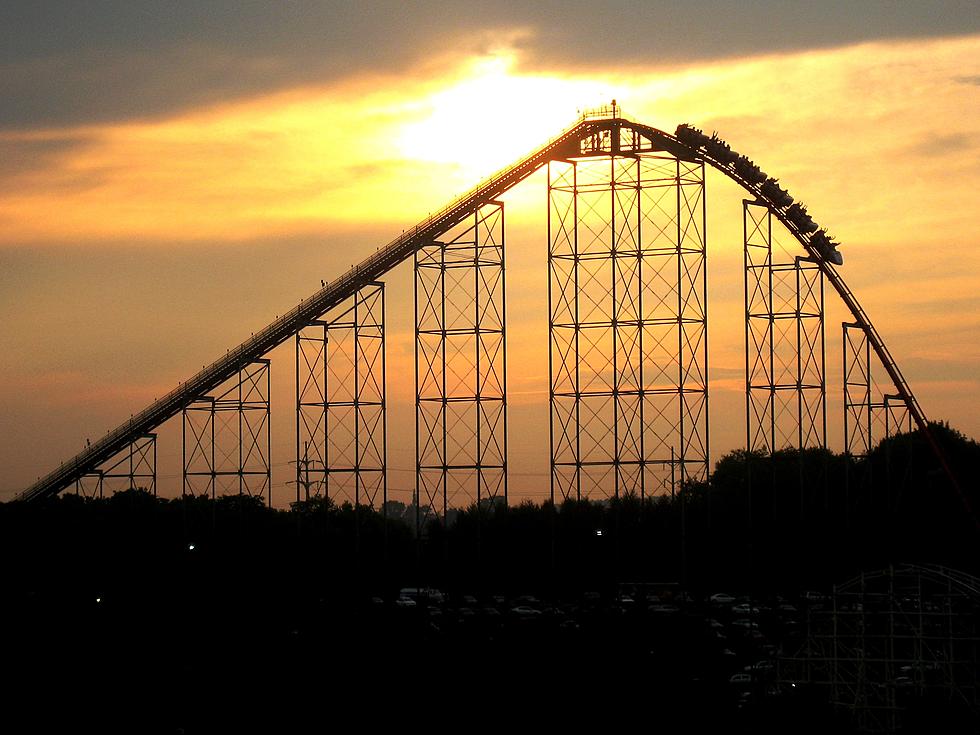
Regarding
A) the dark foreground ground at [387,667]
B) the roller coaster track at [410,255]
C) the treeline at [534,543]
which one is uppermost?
the roller coaster track at [410,255]

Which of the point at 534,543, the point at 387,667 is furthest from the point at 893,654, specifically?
the point at 534,543

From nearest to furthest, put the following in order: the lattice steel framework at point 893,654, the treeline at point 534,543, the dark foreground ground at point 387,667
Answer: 1. the lattice steel framework at point 893,654
2. the dark foreground ground at point 387,667
3. the treeline at point 534,543

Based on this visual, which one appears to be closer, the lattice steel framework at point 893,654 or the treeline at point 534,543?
the lattice steel framework at point 893,654

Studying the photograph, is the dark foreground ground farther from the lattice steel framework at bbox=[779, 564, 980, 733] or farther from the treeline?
the treeline

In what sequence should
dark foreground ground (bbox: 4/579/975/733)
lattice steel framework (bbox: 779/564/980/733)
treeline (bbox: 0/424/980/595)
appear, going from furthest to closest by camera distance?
treeline (bbox: 0/424/980/595)
dark foreground ground (bbox: 4/579/975/733)
lattice steel framework (bbox: 779/564/980/733)

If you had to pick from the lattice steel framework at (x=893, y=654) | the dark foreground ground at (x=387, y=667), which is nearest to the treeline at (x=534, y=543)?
the dark foreground ground at (x=387, y=667)

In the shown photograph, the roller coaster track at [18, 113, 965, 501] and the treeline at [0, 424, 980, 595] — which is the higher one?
the roller coaster track at [18, 113, 965, 501]

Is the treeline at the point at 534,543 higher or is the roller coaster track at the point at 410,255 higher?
the roller coaster track at the point at 410,255

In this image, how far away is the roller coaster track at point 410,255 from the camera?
4450cm

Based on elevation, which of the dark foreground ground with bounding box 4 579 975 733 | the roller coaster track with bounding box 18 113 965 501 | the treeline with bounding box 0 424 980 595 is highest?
the roller coaster track with bounding box 18 113 965 501

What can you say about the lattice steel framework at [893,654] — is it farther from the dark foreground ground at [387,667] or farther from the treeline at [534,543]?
the treeline at [534,543]

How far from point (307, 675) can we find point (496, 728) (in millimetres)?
5887

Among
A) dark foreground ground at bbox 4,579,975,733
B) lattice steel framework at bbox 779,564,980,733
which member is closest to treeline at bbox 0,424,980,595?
dark foreground ground at bbox 4,579,975,733

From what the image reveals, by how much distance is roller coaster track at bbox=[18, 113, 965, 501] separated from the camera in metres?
44.5
